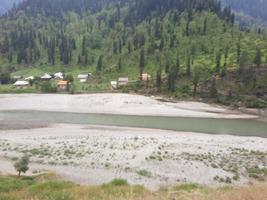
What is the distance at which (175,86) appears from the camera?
422ft

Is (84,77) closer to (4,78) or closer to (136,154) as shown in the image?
(4,78)

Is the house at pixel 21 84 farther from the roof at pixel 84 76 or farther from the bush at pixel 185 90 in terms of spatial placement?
the bush at pixel 185 90

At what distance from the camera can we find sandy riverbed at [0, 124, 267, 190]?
39625mm

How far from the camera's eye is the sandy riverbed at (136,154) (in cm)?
3962

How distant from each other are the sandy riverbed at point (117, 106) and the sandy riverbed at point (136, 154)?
28.1m

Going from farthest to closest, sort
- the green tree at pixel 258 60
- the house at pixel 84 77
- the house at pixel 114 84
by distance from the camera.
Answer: the house at pixel 84 77, the house at pixel 114 84, the green tree at pixel 258 60

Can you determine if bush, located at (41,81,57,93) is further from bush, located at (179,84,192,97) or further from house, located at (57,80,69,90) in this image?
bush, located at (179,84,192,97)

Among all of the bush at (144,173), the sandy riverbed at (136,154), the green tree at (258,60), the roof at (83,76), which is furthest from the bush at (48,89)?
the bush at (144,173)

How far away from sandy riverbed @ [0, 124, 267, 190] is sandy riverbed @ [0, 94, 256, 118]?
2805 centimetres

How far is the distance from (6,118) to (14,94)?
52.7 meters

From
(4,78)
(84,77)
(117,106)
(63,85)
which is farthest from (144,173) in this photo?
(4,78)

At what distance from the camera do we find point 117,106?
10562 centimetres

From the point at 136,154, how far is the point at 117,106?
56895 mm

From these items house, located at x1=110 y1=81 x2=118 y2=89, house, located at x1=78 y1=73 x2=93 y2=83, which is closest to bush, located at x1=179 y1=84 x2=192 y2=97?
house, located at x1=110 y1=81 x2=118 y2=89
